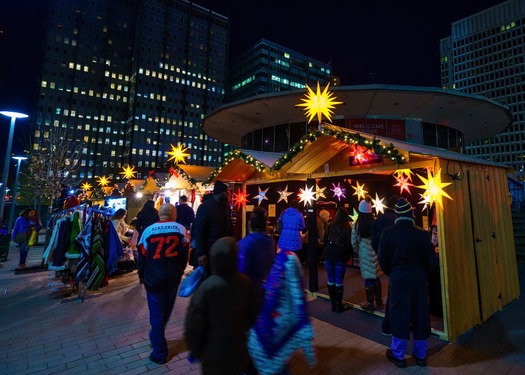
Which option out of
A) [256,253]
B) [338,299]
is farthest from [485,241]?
[256,253]

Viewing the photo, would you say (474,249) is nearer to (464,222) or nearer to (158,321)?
(464,222)

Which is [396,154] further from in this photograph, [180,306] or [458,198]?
[180,306]

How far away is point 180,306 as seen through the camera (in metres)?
6.21

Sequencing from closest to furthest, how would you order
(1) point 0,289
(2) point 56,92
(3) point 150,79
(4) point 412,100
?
(1) point 0,289 < (4) point 412,100 < (2) point 56,92 < (3) point 150,79

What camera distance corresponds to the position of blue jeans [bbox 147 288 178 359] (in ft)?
12.7

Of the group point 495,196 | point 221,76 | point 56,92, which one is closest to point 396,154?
point 495,196

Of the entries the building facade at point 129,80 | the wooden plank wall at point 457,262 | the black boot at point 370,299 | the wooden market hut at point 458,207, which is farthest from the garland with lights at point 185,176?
the building facade at point 129,80

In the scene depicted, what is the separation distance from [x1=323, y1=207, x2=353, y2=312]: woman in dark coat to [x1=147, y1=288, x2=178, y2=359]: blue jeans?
131 inches

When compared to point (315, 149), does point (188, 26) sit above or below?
above

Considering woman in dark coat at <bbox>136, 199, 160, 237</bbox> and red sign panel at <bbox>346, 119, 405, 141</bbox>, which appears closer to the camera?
woman in dark coat at <bbox>136, 199, 160, 237</bbox>

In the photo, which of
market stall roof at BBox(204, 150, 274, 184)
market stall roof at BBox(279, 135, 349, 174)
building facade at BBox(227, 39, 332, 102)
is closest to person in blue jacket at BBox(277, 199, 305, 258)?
market stall roof at BBox(279, 135, 349, 174)

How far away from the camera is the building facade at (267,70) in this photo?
102688 mm

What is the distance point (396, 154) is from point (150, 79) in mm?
105846

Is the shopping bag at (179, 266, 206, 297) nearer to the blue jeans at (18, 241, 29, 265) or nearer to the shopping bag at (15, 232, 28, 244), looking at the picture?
the shopping bag at (15, 232, 28, 244)
